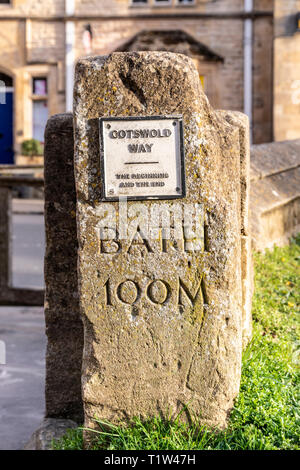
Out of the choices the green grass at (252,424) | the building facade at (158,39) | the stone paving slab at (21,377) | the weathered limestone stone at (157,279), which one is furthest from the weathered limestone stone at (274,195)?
the building facade at (158,39)

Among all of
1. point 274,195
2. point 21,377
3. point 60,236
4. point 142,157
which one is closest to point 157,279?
point 142,157

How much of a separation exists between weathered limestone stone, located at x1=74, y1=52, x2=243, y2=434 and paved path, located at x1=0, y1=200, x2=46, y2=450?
0.92 meters

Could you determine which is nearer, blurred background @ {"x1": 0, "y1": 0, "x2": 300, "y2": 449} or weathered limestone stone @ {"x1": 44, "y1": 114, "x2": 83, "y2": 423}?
weathered limestone stone @ {"x1": 44, "y1": 114, "x2": 83, "y2": 423}

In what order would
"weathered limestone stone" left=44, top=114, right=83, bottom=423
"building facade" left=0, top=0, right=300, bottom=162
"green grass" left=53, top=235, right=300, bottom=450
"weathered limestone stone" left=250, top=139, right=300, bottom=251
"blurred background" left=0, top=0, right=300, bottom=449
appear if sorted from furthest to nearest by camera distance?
"building facade" left=0, top=0, right=300, bottom=162
"blurred background" left=0, top=0, right=300, bottom=449
"weathered limestone stone" left=250, top=139, right=300, bottom=251
"weathered limestone stone" left=44, top=114, right=83, bottom=423
"green grass" left=53, top=235, right=300, bottom=450

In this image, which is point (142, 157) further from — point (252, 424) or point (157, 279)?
point (252, 424)

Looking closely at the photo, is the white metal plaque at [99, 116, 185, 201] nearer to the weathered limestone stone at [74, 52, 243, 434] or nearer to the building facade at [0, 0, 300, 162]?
the weathered limestone stone at [74, 52, 243, 434]

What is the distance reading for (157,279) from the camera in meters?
2.65

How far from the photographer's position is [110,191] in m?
2.63

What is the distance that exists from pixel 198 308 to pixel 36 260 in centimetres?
558

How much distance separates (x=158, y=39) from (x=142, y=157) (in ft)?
50.5

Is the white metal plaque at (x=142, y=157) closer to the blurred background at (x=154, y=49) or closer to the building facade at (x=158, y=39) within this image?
the blurred background at (x=154, y=49)

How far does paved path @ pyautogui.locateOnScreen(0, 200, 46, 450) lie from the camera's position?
3.45m

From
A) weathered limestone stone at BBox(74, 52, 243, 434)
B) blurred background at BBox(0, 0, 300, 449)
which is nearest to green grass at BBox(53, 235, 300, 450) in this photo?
weathered limestone stone at BBox(74, 52, 243, 434)
